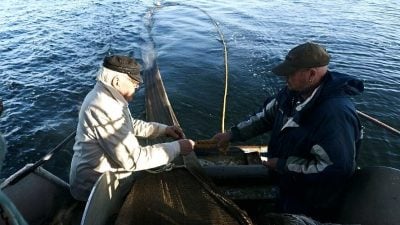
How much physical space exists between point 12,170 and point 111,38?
30.7 feet

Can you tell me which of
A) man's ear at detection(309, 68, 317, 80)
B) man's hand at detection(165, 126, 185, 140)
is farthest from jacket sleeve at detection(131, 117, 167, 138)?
man's ear at detection(309, 68, 317, 80)

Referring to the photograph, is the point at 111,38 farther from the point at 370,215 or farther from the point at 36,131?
the point at 370,215

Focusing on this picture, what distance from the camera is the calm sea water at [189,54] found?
9711mm

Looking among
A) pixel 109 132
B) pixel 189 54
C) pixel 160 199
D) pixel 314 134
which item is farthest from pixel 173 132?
pixel 189 54

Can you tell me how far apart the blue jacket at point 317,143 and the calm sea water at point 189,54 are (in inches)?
192

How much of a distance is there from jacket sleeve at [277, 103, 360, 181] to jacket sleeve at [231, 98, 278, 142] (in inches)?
49.1

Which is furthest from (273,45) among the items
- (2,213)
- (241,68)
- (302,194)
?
(2,213)

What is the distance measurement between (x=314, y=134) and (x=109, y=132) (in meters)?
2.12

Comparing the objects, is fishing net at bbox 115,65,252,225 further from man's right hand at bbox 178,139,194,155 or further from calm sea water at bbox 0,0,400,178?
calm sea water at bbox 0,0,400,178

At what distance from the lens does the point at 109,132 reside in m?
3.71

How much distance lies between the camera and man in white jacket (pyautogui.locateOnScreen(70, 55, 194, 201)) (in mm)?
3715

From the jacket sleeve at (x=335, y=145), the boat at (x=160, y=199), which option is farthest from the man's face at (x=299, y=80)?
the boat at (x=160, y=199)

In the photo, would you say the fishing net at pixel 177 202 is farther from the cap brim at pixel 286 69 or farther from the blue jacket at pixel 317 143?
the cap brim at pixel 286 69

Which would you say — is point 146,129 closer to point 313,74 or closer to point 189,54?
point 313,74
